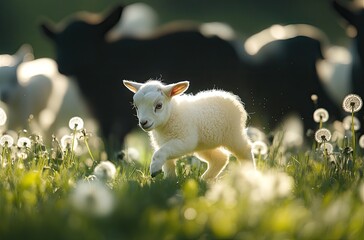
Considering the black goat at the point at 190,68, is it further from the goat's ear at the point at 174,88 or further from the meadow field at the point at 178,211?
the meadow field at the point at 178,211

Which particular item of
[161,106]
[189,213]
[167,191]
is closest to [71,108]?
[161,106]

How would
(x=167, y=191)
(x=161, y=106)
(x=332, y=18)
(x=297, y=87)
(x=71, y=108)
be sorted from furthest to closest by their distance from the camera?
(x=332, y=18)
(x=71, y=108)
(x=297, y=87)
(x=161, y=106)
(x=167, y=191)

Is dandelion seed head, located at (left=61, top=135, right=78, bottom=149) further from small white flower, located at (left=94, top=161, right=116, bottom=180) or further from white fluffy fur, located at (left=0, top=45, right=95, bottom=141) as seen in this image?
white fluffy fur, located at (left=0, top=45, right=95, bottom=141)

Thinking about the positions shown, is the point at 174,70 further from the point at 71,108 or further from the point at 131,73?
the point at 71,108

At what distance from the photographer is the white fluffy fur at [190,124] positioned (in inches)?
195

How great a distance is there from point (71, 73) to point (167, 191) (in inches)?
205

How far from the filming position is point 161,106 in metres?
5.02

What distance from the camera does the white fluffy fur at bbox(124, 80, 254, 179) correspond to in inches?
195

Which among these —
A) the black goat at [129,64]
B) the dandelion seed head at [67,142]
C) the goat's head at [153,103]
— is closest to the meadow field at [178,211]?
the goat's head at [153,103]

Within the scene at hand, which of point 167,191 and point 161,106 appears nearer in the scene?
point 167,191

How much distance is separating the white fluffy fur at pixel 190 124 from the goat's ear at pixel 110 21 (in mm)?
4309

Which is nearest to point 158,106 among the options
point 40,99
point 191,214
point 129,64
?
point 191,214

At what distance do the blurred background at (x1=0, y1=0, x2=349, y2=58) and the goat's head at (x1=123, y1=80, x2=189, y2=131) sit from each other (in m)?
22.4

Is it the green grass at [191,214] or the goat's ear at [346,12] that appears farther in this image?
the goat's ear at [346,12]
